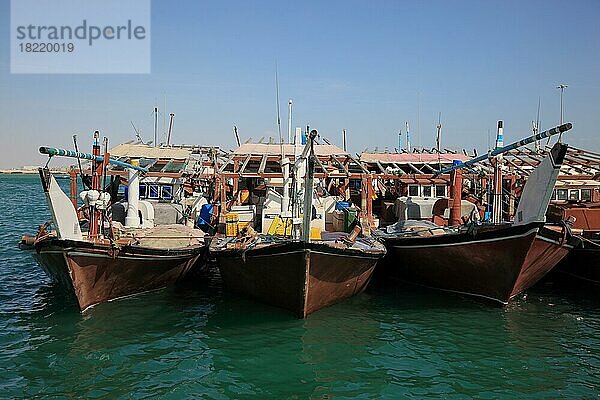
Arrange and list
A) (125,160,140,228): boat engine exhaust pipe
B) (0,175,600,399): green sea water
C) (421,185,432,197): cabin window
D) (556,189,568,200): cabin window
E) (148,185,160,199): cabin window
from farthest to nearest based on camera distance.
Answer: (556,189,568,200): cabin window < (148,185,160,199): cabin window < (421,185,432,197): cabin window < (125,160,140,228): boat engine exhaust pipe < (0,175,600,399): green sea water

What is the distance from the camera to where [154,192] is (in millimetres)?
24375

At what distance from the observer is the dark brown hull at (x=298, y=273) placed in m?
12.8

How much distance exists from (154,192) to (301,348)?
14.4m

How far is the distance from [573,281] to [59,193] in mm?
15257

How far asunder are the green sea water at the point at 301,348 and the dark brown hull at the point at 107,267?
400 mm

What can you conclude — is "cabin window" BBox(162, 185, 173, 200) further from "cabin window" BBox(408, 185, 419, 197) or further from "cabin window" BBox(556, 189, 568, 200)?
"cabin window" BBox(556, 189, 568, 200)

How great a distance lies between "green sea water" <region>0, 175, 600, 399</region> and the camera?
396 inches

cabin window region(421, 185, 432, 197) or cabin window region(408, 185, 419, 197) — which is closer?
cabin window region(408, 185, 419, 197)

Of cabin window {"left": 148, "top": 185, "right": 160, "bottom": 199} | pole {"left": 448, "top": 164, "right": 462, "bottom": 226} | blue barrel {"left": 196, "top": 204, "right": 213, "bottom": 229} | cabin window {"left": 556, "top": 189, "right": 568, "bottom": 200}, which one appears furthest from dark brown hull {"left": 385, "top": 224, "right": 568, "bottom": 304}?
cabin window {"left": 148, "top": 185, "right": 160, "bottom": 199}

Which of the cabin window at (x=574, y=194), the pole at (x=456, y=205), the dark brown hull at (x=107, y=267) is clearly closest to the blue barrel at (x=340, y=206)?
the pole at (x=456, y=205)

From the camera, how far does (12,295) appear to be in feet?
54.7

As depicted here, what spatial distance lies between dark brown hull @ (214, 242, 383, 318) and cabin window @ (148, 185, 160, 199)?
33.0 ft

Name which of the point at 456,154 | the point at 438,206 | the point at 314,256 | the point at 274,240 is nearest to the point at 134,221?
the point at 274,240

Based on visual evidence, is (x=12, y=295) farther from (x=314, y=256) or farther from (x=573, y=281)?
(x=573, y=281)
